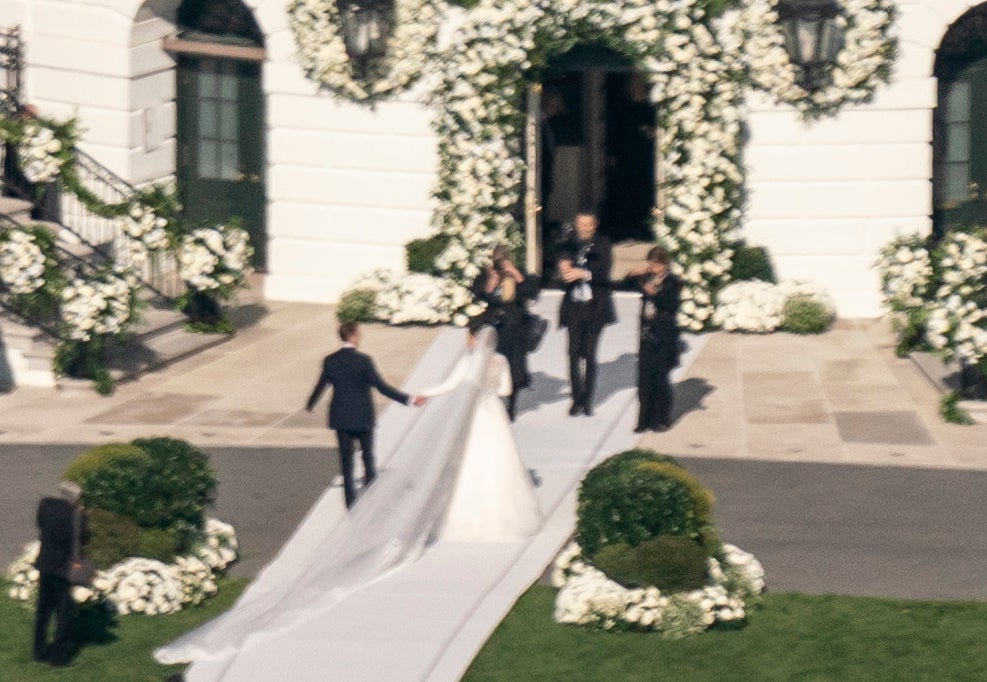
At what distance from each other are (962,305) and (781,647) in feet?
21.6

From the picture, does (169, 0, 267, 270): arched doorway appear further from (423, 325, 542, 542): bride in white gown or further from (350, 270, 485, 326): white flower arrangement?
(423, 325, 542, 542): bride in white gown

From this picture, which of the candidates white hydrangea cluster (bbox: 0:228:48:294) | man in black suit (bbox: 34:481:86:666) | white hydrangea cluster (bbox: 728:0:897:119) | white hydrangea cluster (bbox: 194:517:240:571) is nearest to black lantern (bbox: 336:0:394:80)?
white hydrangea cluster (bbox: 728:0:897:119)

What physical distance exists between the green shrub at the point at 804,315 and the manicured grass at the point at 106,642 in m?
9.76

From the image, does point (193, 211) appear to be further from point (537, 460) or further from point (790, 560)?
point (790, 560)

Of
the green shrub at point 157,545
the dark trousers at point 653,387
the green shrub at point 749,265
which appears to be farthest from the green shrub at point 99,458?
the green shrub at point 749,265

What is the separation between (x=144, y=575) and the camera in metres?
14.9

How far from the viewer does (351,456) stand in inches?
652

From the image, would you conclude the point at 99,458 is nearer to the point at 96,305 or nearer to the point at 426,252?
the point at 96,305

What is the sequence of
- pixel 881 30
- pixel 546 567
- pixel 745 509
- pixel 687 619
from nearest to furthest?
pixel 687 619, pixel 546 567, pixel 745 509, pixel 881 30

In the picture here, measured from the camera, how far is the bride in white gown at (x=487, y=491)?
635 inches

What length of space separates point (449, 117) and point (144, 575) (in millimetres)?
10256

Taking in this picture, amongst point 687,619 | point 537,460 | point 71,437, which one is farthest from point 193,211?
point 687,619

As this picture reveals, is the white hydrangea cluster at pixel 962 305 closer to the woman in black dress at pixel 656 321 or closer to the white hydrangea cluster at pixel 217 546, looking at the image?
the woman in black dress at pixel 656 321

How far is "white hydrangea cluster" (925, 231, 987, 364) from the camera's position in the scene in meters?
19.5
